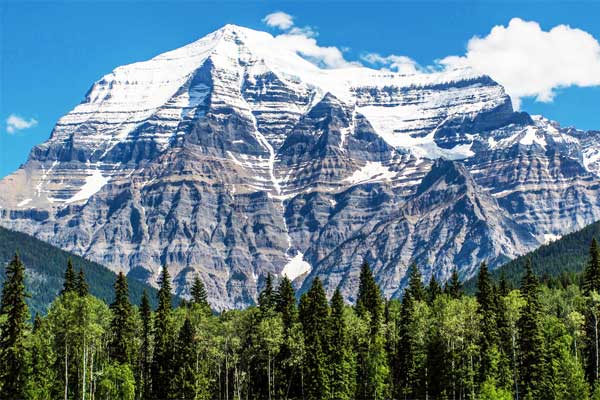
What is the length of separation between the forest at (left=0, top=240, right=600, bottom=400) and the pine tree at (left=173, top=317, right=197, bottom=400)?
129 millimetres

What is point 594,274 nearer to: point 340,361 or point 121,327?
point 340,361

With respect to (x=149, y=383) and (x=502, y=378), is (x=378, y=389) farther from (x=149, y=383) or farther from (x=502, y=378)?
(x=149, y=383)

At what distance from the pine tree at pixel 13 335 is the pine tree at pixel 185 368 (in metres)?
31.8

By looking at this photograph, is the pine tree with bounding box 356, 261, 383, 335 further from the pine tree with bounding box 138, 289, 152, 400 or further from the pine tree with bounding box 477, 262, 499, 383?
the pine tree with bounding box 138, 289, 152, 400

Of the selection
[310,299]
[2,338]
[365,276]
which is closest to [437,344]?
[310,299]

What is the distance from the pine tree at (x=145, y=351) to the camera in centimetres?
14241

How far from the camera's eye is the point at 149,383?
144125 millimetres

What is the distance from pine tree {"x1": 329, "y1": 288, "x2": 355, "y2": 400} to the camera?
132 meters

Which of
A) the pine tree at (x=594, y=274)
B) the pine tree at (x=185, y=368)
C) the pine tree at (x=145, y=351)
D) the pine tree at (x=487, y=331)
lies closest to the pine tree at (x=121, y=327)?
the pine tree at (x=145, y=351)

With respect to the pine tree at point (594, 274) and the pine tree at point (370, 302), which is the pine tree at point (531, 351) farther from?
the pine tree at point (370, 302)

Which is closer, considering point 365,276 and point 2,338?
point 2,338

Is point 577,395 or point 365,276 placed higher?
point 365,276

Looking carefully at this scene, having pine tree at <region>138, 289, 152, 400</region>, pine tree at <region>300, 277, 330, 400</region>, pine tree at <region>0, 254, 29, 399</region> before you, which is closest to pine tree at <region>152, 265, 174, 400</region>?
pine tree at <region>138, 289, 152, 400</region>

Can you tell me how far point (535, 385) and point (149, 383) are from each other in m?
53.5
